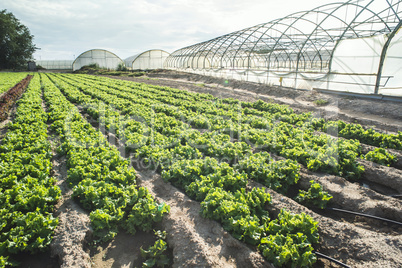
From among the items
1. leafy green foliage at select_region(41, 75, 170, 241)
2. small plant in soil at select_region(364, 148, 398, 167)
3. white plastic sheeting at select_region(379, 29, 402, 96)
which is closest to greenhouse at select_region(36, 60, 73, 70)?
leafy green foliage at select_region(41, 75, 170, 241)

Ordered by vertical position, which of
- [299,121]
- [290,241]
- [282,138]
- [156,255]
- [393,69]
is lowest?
[156,255]

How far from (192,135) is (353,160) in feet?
15.4

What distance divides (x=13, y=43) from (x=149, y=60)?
31941mm

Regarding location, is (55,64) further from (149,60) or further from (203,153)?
(203,153)

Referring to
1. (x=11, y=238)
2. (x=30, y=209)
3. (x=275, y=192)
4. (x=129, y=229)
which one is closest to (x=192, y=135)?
(x=275, y=192)

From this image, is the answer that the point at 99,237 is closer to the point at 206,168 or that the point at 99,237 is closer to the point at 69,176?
the point at 69,176

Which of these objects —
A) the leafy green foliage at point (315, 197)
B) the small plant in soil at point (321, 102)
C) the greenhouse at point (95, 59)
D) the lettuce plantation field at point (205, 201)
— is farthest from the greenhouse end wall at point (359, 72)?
the greenhouse at point (95, 59)

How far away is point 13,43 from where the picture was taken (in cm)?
5381

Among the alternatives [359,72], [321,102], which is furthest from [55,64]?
[359,72]

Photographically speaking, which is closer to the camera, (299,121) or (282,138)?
(282,138)

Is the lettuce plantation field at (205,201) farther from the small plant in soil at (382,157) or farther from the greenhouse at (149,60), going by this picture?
the greenhouse at (149,60)

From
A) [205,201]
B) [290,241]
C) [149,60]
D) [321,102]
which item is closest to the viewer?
[290,241]

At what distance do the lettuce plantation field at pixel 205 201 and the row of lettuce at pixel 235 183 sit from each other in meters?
0.02

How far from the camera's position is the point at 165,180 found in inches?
226
